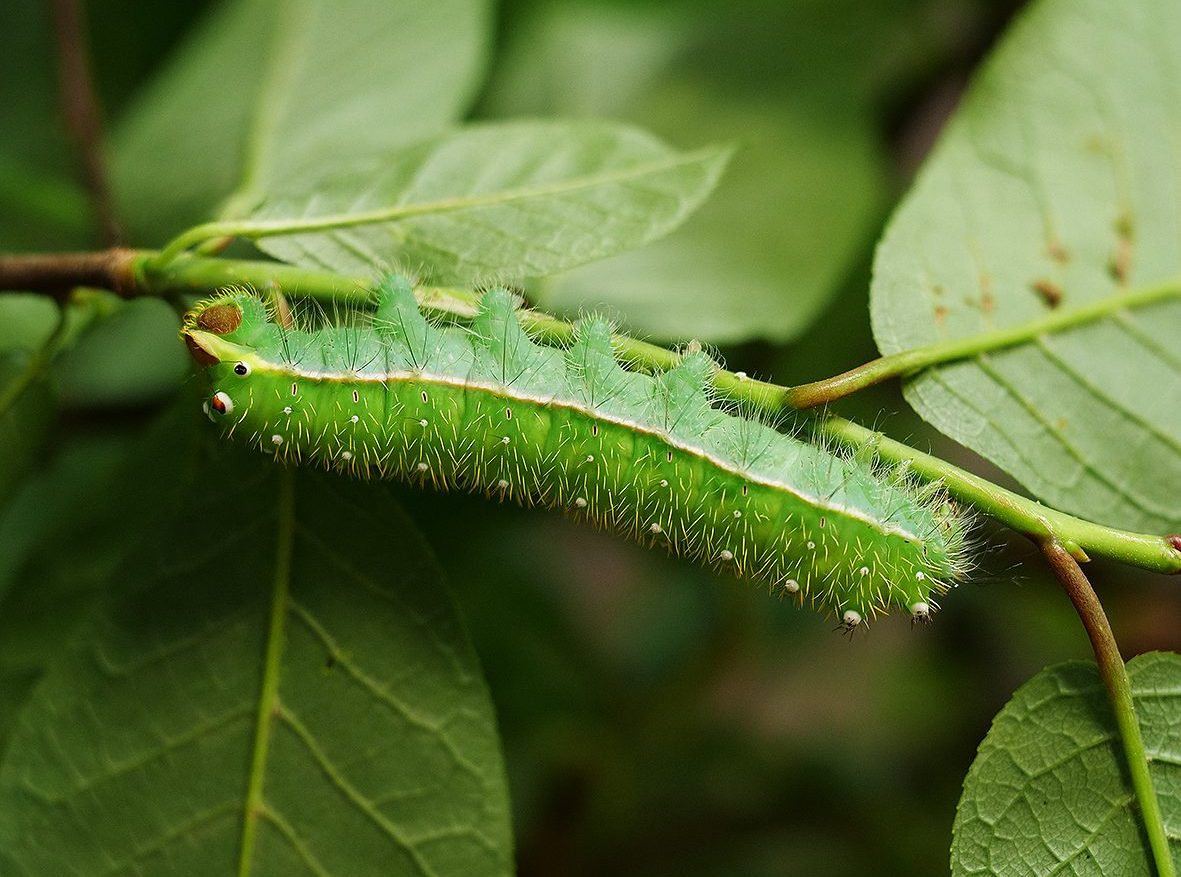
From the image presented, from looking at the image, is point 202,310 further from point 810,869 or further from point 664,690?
point 810,869

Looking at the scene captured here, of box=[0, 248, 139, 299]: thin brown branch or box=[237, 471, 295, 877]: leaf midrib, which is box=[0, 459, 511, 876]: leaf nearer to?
box=[237, 471, 295, 877]: leaf midrib

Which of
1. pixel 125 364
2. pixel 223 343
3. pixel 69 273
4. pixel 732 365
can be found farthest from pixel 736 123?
pixel 125 364

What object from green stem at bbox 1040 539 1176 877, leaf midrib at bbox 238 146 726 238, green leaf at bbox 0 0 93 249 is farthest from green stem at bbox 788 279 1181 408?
green leaf at bbox 0 0 93 249

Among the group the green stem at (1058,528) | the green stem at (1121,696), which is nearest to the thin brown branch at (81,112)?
the green stem at (1058,528)

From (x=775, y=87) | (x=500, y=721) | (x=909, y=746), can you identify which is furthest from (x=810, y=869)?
(x=775, y=87)

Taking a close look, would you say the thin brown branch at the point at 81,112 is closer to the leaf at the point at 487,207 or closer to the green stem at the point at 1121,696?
the leaf at the point at 487,207

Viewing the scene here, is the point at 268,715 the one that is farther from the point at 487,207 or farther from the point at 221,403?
the point at 487,207
